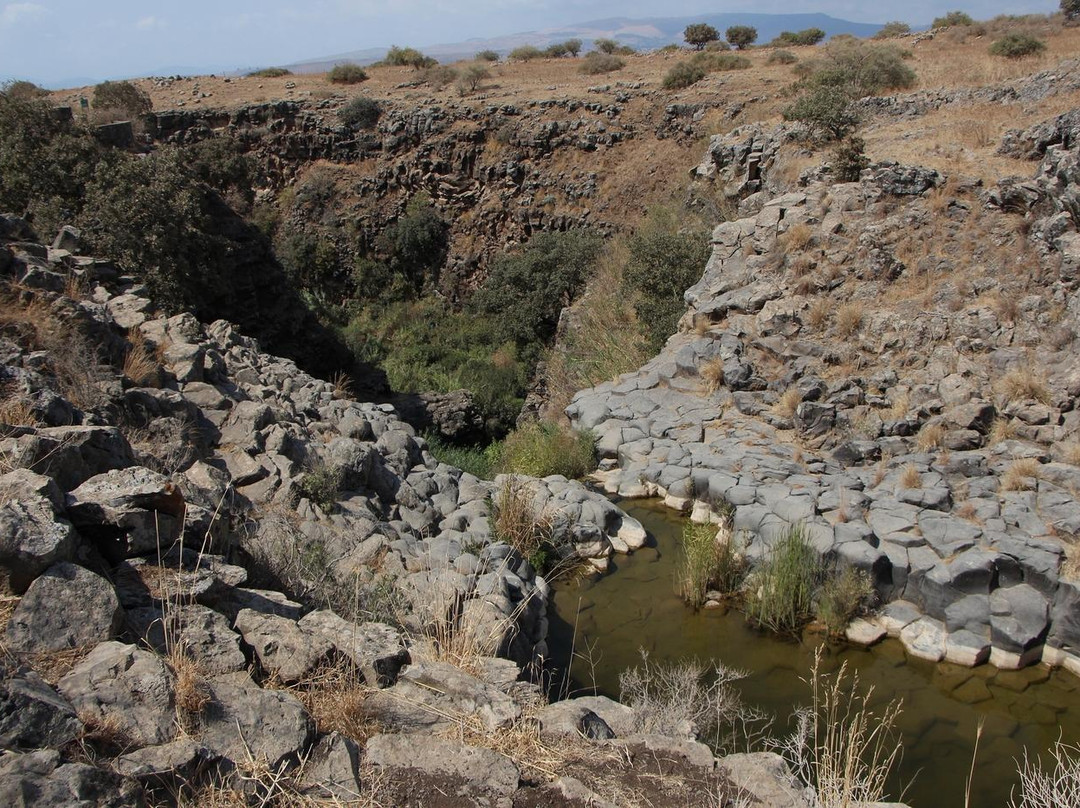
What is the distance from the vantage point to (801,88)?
21.4 m

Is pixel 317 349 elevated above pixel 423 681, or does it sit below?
below

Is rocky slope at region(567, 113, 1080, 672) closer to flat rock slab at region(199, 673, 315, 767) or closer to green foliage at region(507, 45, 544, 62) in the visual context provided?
flat rock slab at region(199, 673, 315, 767)

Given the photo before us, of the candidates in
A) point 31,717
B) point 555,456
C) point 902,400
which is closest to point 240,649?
point 31,717

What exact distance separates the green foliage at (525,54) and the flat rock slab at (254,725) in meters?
39.1

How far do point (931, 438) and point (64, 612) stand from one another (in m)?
7.84

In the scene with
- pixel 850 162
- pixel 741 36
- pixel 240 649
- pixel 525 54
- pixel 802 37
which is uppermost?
pixel 525 54

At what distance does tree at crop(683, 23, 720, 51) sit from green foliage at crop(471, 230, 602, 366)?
1923cm

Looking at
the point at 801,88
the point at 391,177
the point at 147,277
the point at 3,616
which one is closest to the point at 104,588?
the point at 3,616

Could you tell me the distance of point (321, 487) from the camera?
21.0 ft

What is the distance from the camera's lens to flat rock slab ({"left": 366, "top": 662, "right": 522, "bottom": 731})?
334 centimetres

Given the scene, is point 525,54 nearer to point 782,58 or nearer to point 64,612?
point 782,58

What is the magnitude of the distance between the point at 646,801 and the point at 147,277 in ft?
43.2

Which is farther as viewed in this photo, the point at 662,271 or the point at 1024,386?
the point at 662,271

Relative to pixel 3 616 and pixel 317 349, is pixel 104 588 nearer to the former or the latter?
pixel 3 616
